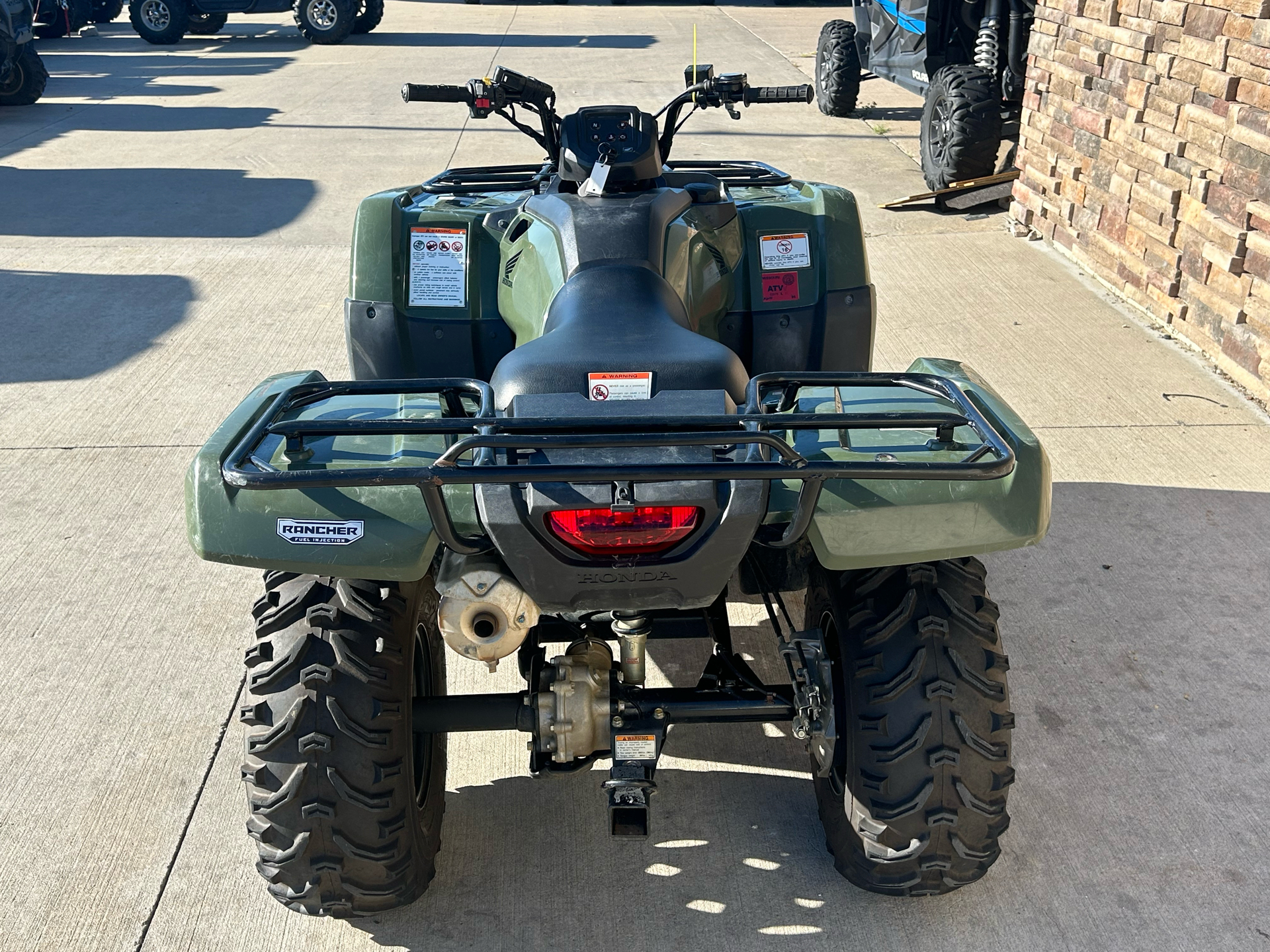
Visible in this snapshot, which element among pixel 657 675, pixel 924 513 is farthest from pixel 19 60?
pixel 924 513

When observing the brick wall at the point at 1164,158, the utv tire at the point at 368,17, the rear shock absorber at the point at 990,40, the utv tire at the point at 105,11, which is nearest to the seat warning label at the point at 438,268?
the brick wall at the point at 1164,158

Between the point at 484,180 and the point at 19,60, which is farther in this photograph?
the point at 19,60

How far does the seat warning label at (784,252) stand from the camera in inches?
139

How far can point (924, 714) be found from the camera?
223 centimetres

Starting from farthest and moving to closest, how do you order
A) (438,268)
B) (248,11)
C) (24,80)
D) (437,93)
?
1. (248,11)
2. (24,80)
3. (437,93)
4. (438,268)

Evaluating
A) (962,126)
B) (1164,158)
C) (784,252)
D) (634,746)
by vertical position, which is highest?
(784,252)

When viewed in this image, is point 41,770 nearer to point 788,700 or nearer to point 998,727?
point 788,700

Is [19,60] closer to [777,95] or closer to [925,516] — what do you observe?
[777,95]

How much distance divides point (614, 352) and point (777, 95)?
1.81 metres

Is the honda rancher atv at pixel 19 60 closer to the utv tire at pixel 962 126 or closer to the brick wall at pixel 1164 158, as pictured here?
the utv tire at pixel 962 126

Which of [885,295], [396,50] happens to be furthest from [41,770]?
[396,50]

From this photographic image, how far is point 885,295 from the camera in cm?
640

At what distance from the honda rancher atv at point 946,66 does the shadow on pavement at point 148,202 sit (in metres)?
4.31

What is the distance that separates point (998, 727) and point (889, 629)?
0.29m
